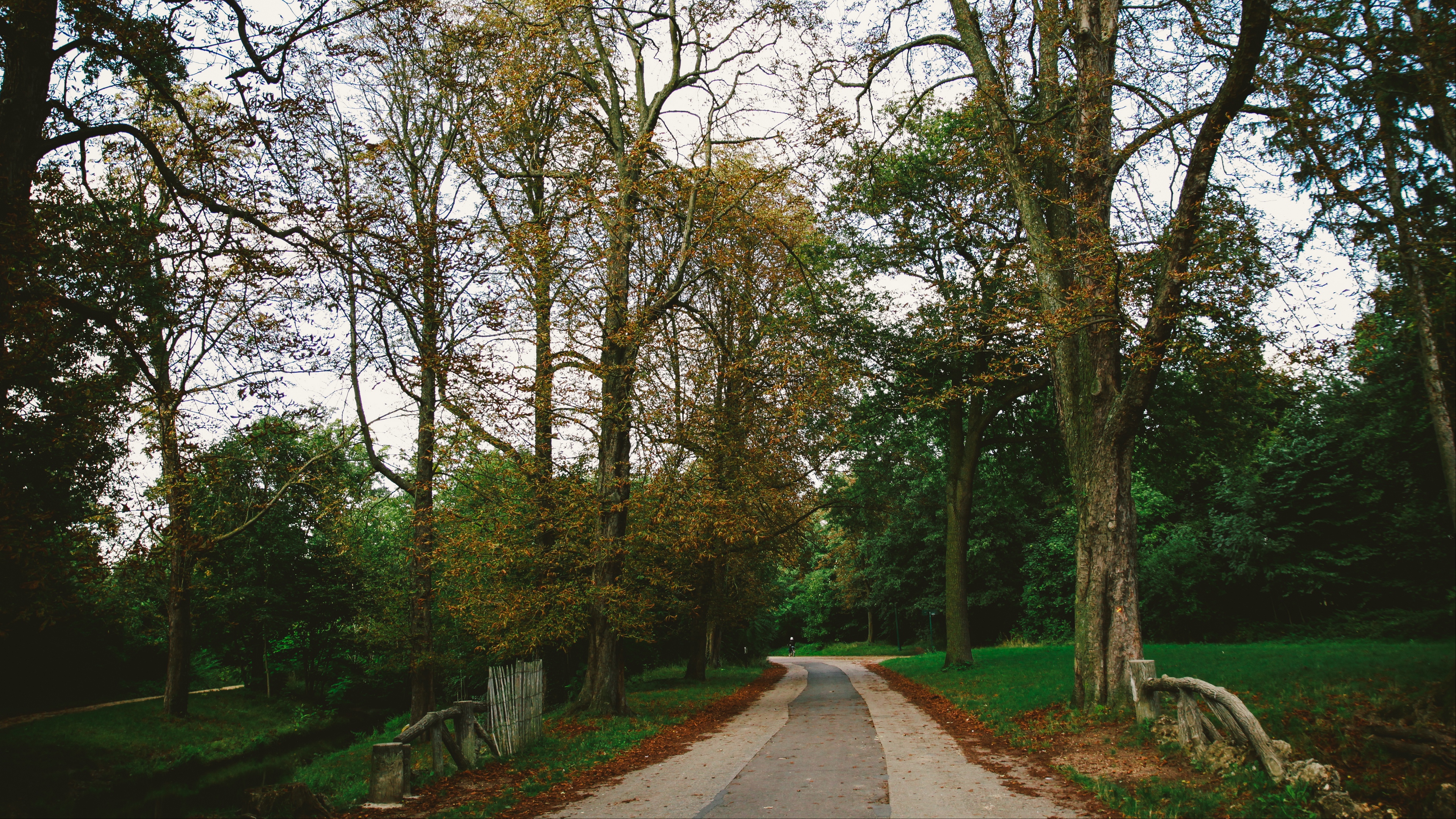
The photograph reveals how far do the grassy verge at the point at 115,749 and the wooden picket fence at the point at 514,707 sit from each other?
9.98 meters

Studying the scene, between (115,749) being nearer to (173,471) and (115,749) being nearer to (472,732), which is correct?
(173,471)

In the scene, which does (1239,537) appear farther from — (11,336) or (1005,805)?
(11,336)

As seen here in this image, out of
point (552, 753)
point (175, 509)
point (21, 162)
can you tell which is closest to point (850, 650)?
point (552, 753)

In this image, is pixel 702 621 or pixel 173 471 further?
pixel 702 621

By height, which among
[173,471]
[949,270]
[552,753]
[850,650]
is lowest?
[850,650]

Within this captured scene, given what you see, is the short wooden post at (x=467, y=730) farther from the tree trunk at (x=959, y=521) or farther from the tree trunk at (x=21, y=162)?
the tree trunk at (x=959, y=521)

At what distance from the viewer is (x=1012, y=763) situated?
8461 mm

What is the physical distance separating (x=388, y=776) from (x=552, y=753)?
10.5ft

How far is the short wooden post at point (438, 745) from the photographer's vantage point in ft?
28.4

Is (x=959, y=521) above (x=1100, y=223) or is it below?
below

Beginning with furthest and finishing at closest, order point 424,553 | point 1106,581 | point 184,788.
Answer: point 184,788 → point 424,553 → point 1106,581

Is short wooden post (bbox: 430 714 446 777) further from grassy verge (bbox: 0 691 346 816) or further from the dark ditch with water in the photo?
grassy verge (bbox: 0 691 346 816)

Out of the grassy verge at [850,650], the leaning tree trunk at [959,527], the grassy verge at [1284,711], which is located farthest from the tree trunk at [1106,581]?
the grassy verge at [850,650]

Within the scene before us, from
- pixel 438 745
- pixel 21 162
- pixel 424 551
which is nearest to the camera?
pixel 21 162
